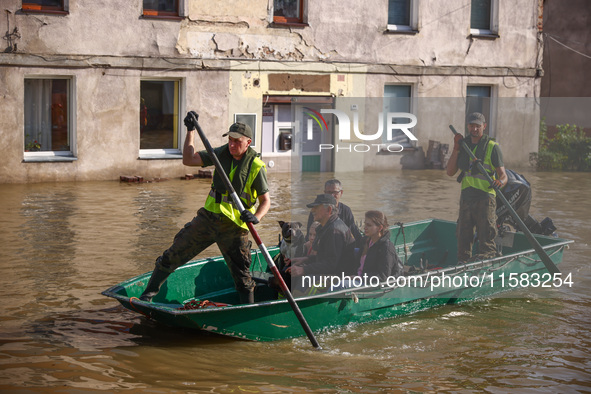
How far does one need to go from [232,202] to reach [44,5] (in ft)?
38.0

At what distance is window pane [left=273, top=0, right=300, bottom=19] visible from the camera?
2052cm

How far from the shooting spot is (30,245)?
1178 cm

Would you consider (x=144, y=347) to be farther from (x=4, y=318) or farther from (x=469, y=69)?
(x=469, y=69)

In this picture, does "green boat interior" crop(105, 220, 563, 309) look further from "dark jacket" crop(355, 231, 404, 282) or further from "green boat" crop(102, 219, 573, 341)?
"dark jacket" crop(355, 231, 404, 282)

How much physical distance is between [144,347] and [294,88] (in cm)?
1377

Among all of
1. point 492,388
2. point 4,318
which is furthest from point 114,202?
point 492,388

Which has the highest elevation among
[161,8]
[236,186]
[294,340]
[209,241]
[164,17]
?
[161,8]

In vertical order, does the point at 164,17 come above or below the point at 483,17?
below

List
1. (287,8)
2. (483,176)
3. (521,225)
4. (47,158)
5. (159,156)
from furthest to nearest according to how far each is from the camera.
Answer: (287,8), (159,156), (47,158), (521,225), (483,176)

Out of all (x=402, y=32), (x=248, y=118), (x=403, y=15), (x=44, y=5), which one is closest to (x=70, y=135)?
(x=44, y=5)

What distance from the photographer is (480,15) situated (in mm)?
23453

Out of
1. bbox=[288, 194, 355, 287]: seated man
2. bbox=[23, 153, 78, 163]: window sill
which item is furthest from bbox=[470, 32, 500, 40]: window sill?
bbox=[288, 194, 355, 287]: seated man

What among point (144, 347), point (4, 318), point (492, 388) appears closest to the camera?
point (492, 388)

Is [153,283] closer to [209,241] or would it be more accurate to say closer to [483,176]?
[209,241]
